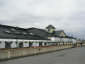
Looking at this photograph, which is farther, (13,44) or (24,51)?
(13,44)

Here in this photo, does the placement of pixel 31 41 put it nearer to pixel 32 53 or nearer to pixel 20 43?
pixel 20 43

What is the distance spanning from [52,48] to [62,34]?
5881cm

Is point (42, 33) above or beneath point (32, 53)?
above

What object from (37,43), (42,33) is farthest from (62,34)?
(37,43)

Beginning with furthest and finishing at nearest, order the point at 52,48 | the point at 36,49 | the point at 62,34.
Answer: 1. the point at 62,34
2. the point at 52,48
3. the point at 36,49

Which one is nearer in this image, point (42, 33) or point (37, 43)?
point (37, 43)

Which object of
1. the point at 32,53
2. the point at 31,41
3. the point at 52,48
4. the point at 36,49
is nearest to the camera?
the point at 32,53

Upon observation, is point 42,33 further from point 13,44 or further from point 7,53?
point 7,53

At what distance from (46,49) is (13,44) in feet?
27.7

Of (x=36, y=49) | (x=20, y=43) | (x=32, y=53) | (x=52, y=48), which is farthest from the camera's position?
(x=52, y=48)

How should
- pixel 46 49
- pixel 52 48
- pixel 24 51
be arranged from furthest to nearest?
1. pixel 52 48
2. pixel 46 49
3. pixel 24 51

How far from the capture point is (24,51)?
2502 centimetres

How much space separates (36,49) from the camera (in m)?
29.8

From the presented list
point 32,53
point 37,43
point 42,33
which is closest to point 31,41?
point 37,43
